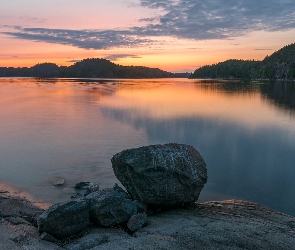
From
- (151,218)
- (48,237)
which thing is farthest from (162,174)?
(48,237)

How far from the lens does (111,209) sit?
1005 centimetres

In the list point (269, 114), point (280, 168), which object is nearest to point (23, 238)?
point (280, 168)

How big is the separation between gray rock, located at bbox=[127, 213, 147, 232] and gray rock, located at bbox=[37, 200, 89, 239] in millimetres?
1329

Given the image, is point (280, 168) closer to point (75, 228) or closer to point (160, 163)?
point (160, 163)

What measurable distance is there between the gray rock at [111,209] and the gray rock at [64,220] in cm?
43

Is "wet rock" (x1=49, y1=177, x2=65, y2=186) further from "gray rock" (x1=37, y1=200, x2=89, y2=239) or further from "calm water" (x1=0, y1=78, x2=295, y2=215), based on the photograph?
"gray rock" (x1=37, y1=200, x2=89, y2=239)

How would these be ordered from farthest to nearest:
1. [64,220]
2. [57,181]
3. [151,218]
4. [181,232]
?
[57,181], [151,218], [181,232], [64,220]

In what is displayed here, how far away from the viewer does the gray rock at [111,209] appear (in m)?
9.88

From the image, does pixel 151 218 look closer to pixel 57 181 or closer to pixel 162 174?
pixel 162 174

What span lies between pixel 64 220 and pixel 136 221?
2.21 m

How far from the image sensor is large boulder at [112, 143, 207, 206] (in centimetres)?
1109

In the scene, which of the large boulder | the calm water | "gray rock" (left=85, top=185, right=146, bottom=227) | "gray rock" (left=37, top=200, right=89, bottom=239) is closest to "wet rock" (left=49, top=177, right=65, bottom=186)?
the calm water

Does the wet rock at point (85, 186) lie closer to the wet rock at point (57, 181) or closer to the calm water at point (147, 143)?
the calm water at point (147, 143)

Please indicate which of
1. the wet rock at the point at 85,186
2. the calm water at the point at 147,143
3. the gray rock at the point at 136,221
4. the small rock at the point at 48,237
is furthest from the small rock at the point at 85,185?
the small rock at the point at 48,237
